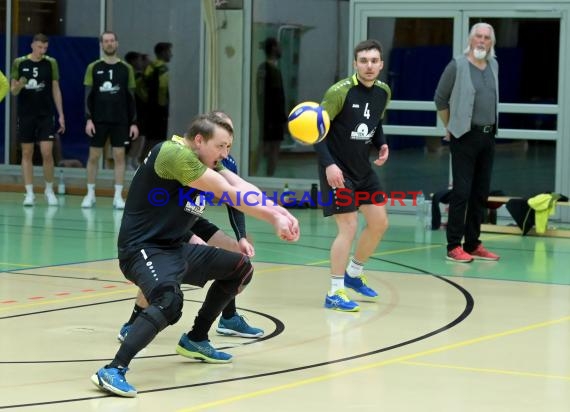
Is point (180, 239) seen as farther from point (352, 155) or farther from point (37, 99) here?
point (37, 99)

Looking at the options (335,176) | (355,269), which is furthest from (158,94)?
(335,176)

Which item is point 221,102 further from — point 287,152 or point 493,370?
point 493,370

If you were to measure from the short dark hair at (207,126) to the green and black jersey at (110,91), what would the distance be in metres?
11.6

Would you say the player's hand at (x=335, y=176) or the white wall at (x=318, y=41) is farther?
the white wall at (x=318, y=41)

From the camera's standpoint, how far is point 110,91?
61.6 feet

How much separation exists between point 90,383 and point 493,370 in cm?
246

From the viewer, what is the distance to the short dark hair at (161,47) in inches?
823

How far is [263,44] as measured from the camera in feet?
65.9

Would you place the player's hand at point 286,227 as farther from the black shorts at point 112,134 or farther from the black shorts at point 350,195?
the black shorts at point 112,134

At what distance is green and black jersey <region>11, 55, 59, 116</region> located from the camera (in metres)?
18.9

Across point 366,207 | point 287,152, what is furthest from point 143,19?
point 366,207

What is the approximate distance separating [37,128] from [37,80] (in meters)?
0.74

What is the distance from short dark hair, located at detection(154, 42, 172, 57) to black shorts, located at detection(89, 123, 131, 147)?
8.14 ft

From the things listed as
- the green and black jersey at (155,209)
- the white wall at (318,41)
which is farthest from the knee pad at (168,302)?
the white wall at (318,41)
